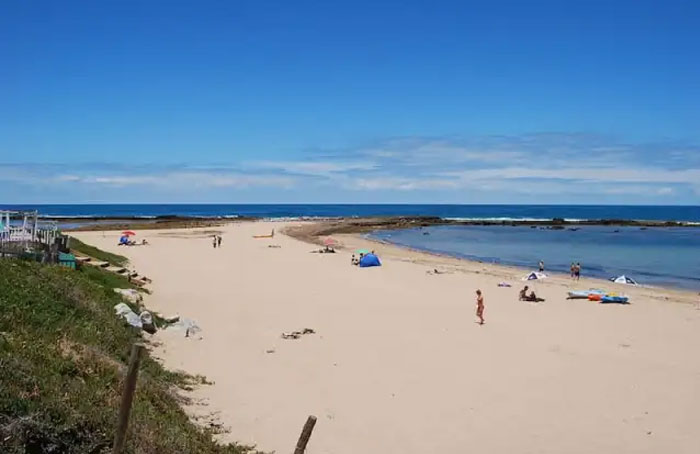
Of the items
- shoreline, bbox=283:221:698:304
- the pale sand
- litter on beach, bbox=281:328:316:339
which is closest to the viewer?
the pale sand

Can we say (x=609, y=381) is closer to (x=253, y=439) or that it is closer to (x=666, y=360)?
(x=666, y=360)

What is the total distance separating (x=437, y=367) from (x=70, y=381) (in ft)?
28.0

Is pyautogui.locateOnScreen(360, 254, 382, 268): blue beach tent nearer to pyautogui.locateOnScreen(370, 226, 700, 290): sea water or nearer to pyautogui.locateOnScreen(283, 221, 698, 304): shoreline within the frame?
pyautogui.locateOnScreen(283, 221, 698, 304): shoreline

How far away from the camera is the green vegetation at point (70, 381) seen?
6.86 metres

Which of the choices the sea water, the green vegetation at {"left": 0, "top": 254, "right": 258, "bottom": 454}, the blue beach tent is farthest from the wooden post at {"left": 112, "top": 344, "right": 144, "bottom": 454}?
the sea water

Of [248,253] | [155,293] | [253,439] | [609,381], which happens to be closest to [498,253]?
[248,253]

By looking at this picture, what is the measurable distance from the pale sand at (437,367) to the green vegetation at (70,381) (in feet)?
4.00

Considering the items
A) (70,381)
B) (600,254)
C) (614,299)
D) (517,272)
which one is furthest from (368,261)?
(70,381)

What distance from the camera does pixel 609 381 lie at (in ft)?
45.4

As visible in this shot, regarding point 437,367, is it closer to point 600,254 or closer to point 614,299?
point 614,299

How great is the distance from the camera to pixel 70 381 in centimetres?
837

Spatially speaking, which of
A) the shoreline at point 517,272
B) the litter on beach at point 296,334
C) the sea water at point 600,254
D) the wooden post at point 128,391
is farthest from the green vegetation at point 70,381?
the sea water at point 600,254

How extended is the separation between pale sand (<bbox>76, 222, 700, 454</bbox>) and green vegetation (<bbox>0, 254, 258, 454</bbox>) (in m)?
1.22

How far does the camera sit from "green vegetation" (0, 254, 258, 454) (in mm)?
6855
